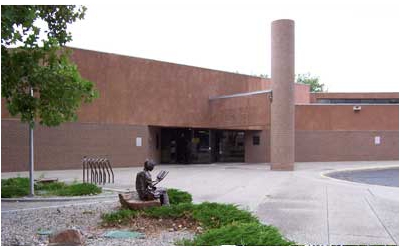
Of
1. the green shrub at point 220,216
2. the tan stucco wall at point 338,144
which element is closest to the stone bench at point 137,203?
the green shrub at point 220,216

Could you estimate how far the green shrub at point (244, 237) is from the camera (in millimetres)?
5605

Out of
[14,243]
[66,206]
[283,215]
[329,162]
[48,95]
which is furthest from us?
[329,162]

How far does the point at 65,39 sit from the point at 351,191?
9.28m

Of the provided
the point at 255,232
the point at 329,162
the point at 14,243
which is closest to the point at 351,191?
the point at 255,232

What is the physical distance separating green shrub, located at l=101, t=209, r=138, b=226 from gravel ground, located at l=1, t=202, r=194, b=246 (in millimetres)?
187

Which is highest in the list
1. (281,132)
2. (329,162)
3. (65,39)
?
(65,39)

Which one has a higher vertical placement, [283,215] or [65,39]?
[65,39]

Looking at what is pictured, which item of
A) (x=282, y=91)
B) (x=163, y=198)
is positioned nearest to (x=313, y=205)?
(x=163, y=198)

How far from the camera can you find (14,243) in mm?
6773

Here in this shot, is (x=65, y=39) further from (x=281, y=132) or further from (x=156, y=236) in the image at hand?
(x=281, y=132)

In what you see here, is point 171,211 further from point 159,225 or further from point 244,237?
point 244,237

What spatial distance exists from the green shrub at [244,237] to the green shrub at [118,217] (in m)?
2.35

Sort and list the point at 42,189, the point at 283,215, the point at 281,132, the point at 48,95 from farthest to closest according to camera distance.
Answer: the point at 281,132, the point at 42,189, the point at 283,215, the point at 48,95

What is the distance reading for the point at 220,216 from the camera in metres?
7.81
